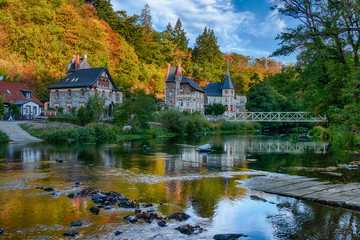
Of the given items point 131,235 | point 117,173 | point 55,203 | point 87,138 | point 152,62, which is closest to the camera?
point 131,235

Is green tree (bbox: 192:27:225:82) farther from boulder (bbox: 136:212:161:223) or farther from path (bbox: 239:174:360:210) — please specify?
boulder (bbox: 136:212:161:223)

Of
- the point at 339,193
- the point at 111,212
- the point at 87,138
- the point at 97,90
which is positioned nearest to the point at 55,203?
the point at 111,212

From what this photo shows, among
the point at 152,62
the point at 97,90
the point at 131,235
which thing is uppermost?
the point at 152,62

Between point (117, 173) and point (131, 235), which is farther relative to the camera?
point (117, 173)

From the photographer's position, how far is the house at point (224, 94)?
83125 millimetres

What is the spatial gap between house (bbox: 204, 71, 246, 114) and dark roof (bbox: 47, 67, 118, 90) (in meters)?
38.4

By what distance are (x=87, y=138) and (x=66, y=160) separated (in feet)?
51.4

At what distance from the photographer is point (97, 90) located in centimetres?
5225

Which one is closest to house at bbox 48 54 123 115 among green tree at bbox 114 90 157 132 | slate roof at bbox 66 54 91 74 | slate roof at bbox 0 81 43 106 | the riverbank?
slate roof at bbox 66 54 91 74

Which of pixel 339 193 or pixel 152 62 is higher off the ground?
pixel 152 62

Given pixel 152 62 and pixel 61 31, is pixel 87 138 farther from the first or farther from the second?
pixel 152 62

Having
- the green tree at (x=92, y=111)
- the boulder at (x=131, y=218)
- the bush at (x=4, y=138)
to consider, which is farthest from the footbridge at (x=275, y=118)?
the boulder at (x=131, y=218)

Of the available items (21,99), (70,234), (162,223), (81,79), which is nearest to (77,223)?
(70,234)

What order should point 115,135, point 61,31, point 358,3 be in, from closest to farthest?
point 358,3, point 115,135, point 61,31
